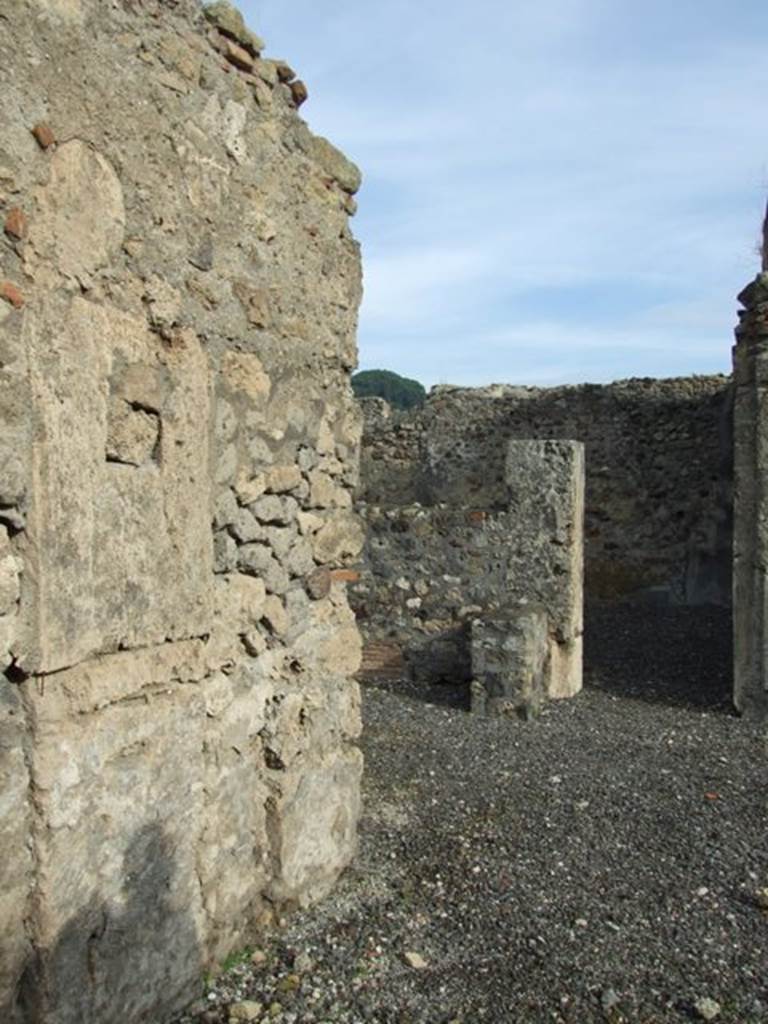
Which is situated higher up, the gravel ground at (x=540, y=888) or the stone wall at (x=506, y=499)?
the stone wall at (x=506, y=499)

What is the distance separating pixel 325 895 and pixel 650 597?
9.80 m

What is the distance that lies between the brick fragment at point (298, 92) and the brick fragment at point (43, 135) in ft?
4.81

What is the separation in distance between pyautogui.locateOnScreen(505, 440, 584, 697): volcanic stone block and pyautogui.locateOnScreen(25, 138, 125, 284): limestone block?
557 cm

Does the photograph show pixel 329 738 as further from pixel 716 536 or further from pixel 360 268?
pixel 716 536

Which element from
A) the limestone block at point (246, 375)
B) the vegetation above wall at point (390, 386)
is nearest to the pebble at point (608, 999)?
the limestone block at point (246, 375)

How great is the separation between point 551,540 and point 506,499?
344 centimetres

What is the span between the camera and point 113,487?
2730mm

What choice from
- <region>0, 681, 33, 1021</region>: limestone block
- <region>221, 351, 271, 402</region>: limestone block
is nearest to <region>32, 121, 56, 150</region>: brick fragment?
<region>221, 351, 271, 402</region>: limestone block

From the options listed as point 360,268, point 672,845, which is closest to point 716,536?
point 672,845

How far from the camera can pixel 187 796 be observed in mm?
3053

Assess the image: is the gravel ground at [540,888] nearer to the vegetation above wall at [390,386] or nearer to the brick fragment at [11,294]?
the brick fragment at [11,294]

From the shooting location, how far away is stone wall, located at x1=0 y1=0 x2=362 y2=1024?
8.00 feet

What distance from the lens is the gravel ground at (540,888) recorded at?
3219mm

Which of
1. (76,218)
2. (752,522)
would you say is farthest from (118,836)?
(752,522)
